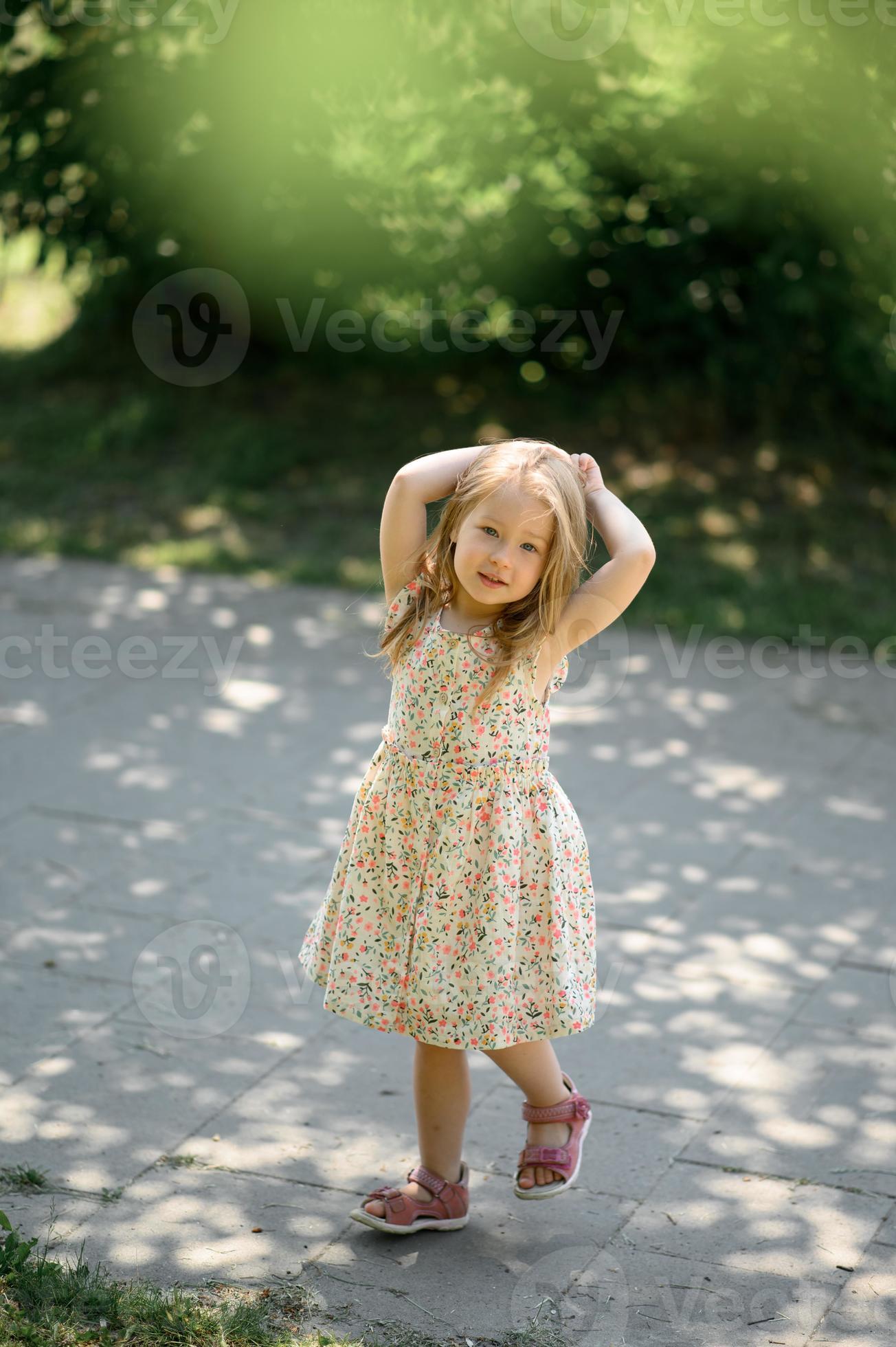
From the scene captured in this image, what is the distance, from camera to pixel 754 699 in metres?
6.59

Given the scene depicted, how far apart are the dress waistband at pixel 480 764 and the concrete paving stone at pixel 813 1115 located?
3.48 feet

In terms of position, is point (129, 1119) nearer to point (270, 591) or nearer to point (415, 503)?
point (415, 503)

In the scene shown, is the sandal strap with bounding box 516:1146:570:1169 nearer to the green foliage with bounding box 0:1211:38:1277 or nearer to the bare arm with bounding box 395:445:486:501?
the green foliage with bounding box 0:1211:38:1277

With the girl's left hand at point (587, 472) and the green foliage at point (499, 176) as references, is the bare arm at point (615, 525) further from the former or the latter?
the green foliage at point (499, 176)

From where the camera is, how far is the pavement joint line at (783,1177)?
3.22m

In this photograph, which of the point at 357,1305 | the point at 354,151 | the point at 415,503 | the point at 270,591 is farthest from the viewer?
the point at 354,151

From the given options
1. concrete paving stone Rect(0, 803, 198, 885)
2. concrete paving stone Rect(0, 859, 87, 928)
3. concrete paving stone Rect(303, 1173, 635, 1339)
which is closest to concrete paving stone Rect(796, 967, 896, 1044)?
concrete paving stone Rect(303, 1173, 635, 1339)

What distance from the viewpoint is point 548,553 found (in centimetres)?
286

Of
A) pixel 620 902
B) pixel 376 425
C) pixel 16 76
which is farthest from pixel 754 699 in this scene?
pixel 16 76

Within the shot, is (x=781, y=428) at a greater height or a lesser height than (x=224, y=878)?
greater

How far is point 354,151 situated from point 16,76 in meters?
2.10

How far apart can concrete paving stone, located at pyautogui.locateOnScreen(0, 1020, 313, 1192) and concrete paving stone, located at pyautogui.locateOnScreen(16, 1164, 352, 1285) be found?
11 centimetres

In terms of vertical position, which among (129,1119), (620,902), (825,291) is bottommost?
(129,1119)

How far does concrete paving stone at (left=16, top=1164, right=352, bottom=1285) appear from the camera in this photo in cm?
292
